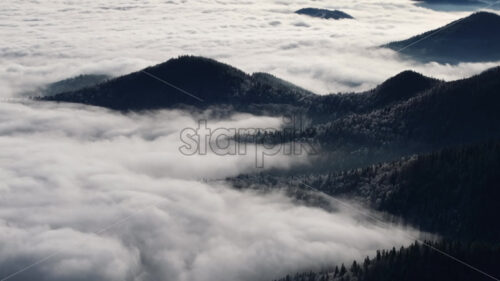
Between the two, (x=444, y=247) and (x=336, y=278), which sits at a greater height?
(x=444, y=247)

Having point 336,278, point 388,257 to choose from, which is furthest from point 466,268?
point 336,278

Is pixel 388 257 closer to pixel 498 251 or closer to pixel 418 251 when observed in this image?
pixel 418 251

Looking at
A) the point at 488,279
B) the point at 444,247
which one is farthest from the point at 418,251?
the point at 488,279

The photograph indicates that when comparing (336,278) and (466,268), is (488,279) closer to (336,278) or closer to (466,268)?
(466,268)

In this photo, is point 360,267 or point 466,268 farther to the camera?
point 360,267

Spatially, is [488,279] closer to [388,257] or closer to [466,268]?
[466,268]

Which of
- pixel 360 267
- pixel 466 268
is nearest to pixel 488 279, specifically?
pixel 466 268

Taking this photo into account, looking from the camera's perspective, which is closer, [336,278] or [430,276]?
[430,276]
